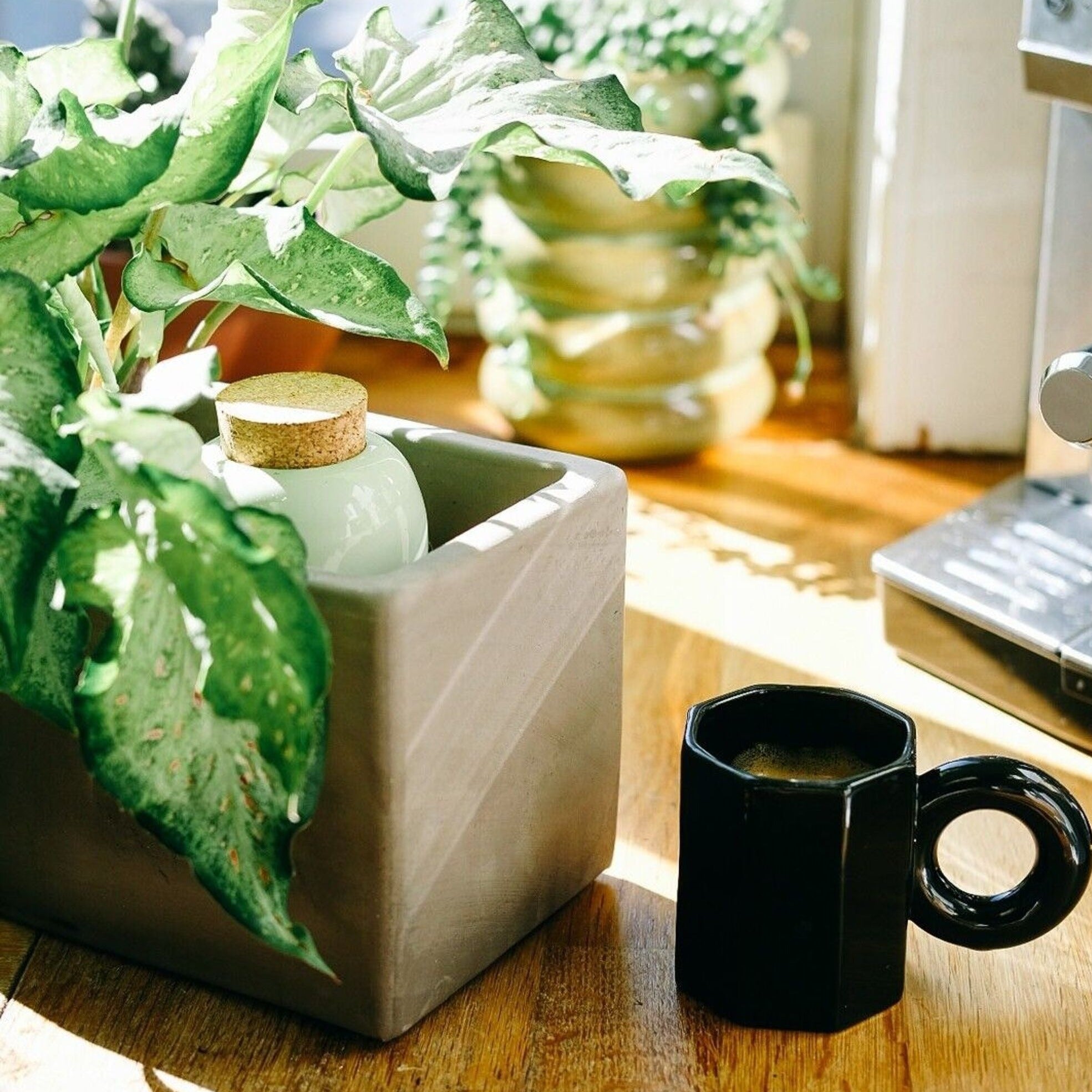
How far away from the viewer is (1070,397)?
1.68ft

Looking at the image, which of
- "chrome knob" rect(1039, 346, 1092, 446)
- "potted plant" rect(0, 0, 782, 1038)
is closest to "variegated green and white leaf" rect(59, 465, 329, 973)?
"potted plant" rect(0, 0, 782, 1038)

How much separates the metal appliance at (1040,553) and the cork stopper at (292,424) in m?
0.29

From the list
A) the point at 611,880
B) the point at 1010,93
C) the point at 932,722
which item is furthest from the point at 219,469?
the point at 1010,93

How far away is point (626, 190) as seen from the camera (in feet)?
1.15

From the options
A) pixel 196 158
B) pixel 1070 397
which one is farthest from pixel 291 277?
pixel 1070 397

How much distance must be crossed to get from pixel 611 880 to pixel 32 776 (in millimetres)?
194

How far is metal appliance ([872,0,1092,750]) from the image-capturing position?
1.92 ft

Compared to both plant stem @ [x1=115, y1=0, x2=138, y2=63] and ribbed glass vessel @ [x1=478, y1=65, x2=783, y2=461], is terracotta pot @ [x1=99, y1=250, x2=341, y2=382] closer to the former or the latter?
ribbed glass vessel @ [x1=478, y1=65, x2=783, y2=461]

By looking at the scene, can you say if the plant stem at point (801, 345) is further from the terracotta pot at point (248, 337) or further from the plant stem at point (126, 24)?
the plant stem at point (126, 24)

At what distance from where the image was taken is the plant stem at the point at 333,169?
0.42 metres

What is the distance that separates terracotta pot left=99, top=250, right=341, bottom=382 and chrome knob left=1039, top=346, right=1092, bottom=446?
42cm

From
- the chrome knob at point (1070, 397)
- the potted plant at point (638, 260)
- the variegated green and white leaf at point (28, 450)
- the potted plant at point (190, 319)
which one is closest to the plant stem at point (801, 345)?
the potted plant at point (638, 260)

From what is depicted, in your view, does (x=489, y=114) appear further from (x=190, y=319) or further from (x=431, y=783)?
(x=190, y=319)

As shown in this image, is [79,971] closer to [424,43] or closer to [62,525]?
[62,525]
